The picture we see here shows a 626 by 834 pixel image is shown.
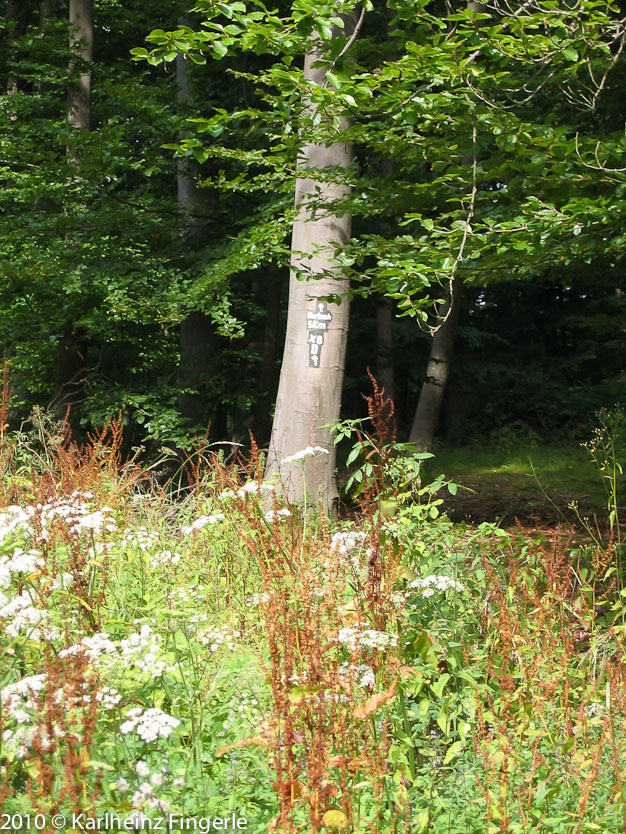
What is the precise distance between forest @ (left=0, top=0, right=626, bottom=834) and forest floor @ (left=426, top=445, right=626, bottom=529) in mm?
105

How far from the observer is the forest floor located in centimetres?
779

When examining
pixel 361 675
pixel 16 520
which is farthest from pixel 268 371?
pixel 361 675

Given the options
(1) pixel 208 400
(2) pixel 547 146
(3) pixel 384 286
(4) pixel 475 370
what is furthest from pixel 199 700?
(4) pixel 475 370

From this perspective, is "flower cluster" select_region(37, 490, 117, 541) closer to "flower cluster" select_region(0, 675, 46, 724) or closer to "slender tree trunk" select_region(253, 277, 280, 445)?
"flower cluster" select_region(0, 675, 46, 724)

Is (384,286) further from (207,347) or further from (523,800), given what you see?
(207,347)

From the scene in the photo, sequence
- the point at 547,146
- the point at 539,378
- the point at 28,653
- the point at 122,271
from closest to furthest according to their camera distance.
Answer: the point at 28,653 < the point at 547,146 < the point at 122,271 < the point at 539,378

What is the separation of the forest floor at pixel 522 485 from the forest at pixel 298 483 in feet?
0.34

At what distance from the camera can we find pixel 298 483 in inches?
230

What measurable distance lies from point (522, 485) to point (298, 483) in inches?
202

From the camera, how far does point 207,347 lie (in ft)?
31.9

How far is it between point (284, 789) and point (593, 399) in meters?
16.6

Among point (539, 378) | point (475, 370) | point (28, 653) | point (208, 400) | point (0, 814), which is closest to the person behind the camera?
point (0, 814)

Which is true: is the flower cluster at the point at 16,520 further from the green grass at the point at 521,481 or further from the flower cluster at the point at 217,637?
the green grass at the point at 521,481

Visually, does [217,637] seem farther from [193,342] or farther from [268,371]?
[193,342]
